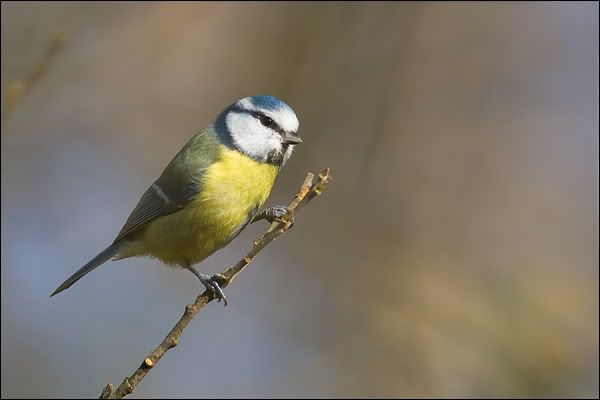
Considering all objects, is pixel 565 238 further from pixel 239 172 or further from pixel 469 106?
pixel 239 172

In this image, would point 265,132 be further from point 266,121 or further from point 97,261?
point 97,261

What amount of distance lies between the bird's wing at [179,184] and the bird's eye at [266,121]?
20 centimetres

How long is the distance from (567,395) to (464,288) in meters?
1.20

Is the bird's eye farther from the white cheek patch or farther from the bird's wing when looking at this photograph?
the bird's wing

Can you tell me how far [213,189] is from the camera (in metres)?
2.80

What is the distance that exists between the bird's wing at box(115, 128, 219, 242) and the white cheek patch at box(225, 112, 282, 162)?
0.30 ft

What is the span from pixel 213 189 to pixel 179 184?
0.58 ft

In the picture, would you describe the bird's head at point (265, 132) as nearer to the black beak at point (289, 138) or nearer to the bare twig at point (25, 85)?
the black beak at point (289, 138)

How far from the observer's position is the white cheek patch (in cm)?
284

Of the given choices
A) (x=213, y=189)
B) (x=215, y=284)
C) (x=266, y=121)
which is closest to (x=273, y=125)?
(x=266, y=121)

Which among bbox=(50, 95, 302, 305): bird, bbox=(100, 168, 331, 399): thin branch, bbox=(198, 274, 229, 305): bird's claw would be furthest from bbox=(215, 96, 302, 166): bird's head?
bbox=(100, 168, 331, 399): thin branch

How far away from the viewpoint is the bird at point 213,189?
2.79 m

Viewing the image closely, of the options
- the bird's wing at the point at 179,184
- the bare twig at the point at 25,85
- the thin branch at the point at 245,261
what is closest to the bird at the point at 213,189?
the bird's wing at the point at 179,184

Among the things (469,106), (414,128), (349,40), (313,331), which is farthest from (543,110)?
(313,331)
